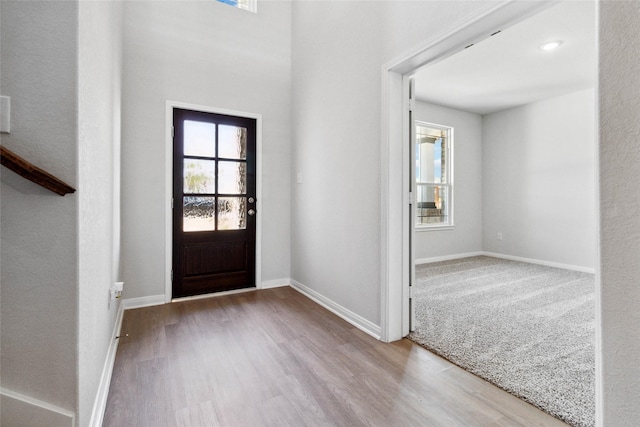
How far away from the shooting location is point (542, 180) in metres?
4.86

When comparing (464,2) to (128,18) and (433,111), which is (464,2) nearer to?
(128,18)

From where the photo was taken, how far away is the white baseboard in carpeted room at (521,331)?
5.30 feet

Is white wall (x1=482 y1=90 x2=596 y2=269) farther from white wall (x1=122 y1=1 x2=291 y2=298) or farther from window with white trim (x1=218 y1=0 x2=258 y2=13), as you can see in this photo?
window with white trim (x1=218 y1=0 x2=258 y2=13)

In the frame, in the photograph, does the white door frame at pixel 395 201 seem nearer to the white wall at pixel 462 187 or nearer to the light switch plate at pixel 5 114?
the light switch plate at pixel 5 114

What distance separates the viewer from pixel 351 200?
2588 millimetres

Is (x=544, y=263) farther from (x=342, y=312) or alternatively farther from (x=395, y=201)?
(x=395, y=201)

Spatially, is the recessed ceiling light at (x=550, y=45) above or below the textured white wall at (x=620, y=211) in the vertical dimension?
above

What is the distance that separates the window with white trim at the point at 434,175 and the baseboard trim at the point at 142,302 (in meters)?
3.97

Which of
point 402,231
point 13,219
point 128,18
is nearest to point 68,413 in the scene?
point 13,219

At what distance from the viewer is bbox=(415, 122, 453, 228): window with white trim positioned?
5.20 meters

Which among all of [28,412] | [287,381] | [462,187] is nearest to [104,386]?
[28,412]

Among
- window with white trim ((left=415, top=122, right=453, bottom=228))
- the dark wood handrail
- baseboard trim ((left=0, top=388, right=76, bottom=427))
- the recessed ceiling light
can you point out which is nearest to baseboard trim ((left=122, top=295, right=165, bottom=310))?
baseboard trim ((left=0, top=388, right=76, bottom=427))

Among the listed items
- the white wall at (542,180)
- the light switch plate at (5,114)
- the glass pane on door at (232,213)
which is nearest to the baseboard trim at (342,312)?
the glass pane on door at (232,213)

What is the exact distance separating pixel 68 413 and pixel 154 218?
2230 millimetres
